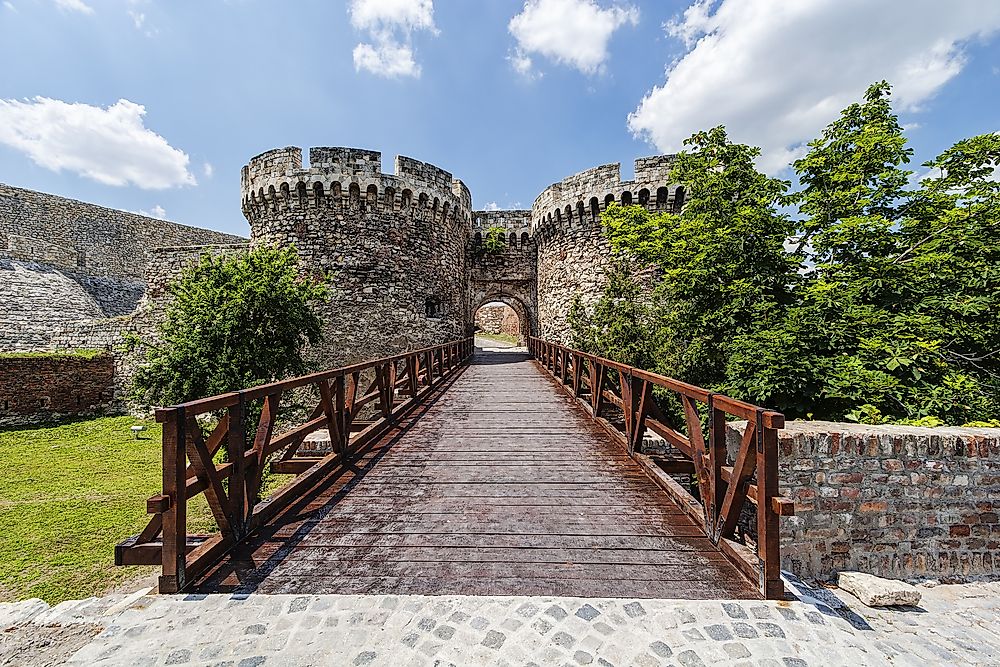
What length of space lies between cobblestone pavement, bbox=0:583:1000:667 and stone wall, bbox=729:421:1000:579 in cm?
145

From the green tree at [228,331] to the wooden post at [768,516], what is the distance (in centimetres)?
730

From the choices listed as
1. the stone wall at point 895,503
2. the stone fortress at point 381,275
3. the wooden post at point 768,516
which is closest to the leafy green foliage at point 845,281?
the stone wall at point 895,503

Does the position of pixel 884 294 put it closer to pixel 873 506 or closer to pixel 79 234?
pixel 873 506

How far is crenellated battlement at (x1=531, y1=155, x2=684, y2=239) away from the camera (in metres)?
11.8

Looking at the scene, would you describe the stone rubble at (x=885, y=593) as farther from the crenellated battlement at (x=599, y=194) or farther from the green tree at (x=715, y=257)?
the crenellated battlement at (x=599, y=194)

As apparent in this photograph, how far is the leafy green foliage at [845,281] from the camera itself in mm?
4793

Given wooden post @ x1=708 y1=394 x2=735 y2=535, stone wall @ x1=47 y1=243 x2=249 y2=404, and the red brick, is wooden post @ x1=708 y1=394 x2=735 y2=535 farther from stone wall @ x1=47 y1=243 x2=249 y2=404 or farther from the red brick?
stone wall @ x1=47 y1=243 x2=249 y2=404

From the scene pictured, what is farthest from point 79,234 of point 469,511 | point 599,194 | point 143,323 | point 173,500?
point 469,511

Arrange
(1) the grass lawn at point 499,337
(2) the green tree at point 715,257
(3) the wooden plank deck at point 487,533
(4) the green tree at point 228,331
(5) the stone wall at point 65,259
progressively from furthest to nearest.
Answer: (1) the grass lawn at point 499,337, (5) the stone wall at point 65,259, (4) the green tree at point 228,331, (2) the green tree at point 715,257, (3) the wooden plank deck at point 487,533

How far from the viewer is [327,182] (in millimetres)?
10938

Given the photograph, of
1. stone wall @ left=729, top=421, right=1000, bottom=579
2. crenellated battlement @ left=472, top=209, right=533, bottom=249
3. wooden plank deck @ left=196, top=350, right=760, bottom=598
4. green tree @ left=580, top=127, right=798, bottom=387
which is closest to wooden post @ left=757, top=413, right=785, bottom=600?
wooden plank deck @ left=196, top=350, right=760, bottom=598

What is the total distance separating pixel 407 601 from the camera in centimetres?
198

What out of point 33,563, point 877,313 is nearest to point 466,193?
point 877,313

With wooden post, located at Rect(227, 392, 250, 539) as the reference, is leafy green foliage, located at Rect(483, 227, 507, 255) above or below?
above
